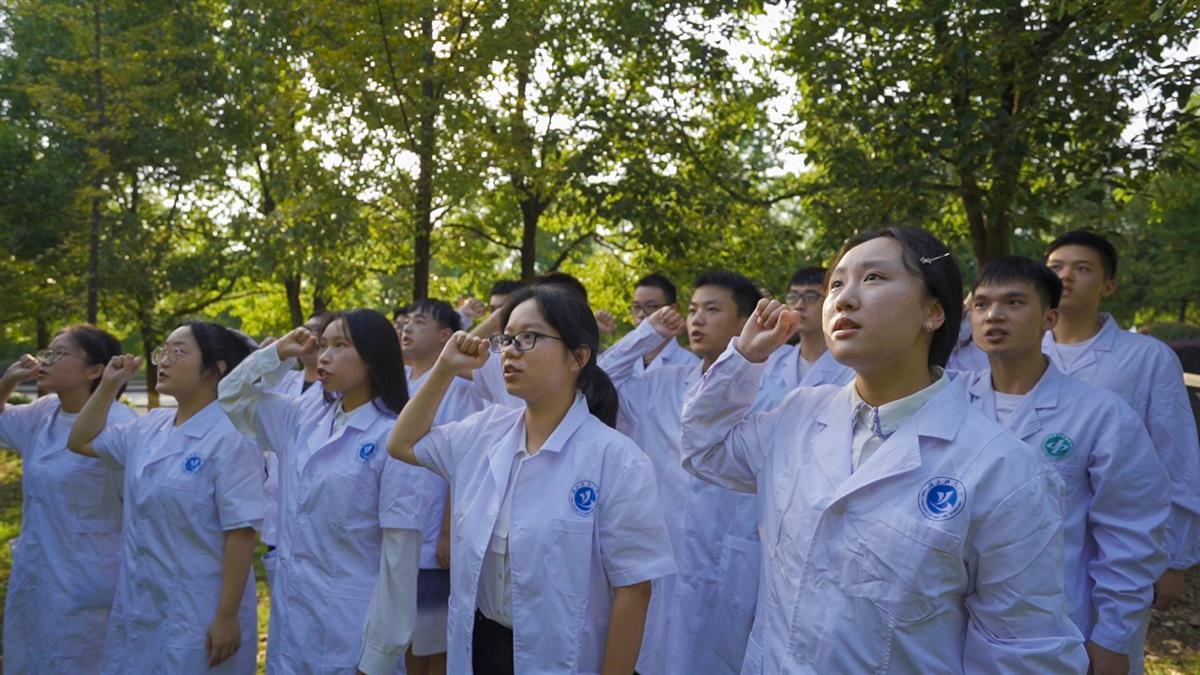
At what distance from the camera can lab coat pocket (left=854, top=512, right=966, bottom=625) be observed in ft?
7.13

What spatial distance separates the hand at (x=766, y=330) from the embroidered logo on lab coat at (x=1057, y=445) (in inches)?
58.7

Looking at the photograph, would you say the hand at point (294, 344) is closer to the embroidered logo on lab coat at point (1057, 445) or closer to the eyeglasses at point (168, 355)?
the eyeglasses at point (168, 355)

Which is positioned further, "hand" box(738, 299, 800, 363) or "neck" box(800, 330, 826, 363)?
"neck" box(800, 330, 826, 363)

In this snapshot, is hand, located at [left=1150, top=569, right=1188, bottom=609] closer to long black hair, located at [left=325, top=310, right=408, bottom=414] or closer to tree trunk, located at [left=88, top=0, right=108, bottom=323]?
long black hair, located at [left=325, top=310, right=408, bottom=414]

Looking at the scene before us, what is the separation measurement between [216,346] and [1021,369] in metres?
3.45

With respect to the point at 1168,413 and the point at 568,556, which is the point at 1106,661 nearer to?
the point at 1168,413

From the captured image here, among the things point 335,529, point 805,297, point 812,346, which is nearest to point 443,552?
point 335,529

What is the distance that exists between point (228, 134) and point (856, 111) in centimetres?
829

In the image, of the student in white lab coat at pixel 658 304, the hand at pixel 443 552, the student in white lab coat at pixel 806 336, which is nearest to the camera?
the hand at pixel 443 552

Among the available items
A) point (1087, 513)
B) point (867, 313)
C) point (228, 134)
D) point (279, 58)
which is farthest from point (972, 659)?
point (228, 134)

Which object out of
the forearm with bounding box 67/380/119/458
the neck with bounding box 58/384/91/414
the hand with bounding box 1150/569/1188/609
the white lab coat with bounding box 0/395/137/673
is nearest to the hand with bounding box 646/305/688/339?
the hand with bounding box 1150/569/1188/609

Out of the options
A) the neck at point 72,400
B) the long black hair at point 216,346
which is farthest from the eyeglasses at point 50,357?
the long black hair at point 216,346

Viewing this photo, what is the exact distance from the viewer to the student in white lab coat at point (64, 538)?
15.7 ft

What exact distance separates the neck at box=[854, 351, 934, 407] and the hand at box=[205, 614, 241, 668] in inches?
116
